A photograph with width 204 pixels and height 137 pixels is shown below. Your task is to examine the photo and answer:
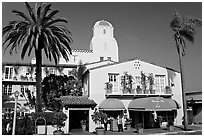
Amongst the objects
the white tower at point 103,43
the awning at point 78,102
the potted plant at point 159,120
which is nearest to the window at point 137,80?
the potted plant at point 159,120

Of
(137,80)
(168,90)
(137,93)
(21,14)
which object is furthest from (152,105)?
(21,14)

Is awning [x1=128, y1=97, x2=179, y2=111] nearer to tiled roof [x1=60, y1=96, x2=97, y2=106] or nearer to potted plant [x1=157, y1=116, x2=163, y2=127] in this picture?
potted plant [x1=157, y1=116, x2=163, y2=127]

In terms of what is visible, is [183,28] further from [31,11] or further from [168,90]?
[31,11]

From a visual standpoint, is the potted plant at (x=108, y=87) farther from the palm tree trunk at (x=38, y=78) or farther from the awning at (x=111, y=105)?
the palm tree trunk at (x=38, y=78)

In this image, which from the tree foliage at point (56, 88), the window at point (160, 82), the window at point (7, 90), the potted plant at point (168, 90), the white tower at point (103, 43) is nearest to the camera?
the potted plant at point (168, 90)

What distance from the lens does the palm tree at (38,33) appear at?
28.3 metres

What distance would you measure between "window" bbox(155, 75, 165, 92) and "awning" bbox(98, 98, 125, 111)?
6.65m

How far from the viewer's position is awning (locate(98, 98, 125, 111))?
2980 cm

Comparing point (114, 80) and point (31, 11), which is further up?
point (31, 11)

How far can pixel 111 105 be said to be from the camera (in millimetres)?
29938

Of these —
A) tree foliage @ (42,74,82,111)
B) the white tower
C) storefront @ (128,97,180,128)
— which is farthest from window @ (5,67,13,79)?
storefront @ (128,97,180,128)

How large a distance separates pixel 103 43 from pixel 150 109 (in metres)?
30.9

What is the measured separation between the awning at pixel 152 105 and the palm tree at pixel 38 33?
39.1 ft

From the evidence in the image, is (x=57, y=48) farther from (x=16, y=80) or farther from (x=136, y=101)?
(x=16, y=80)
